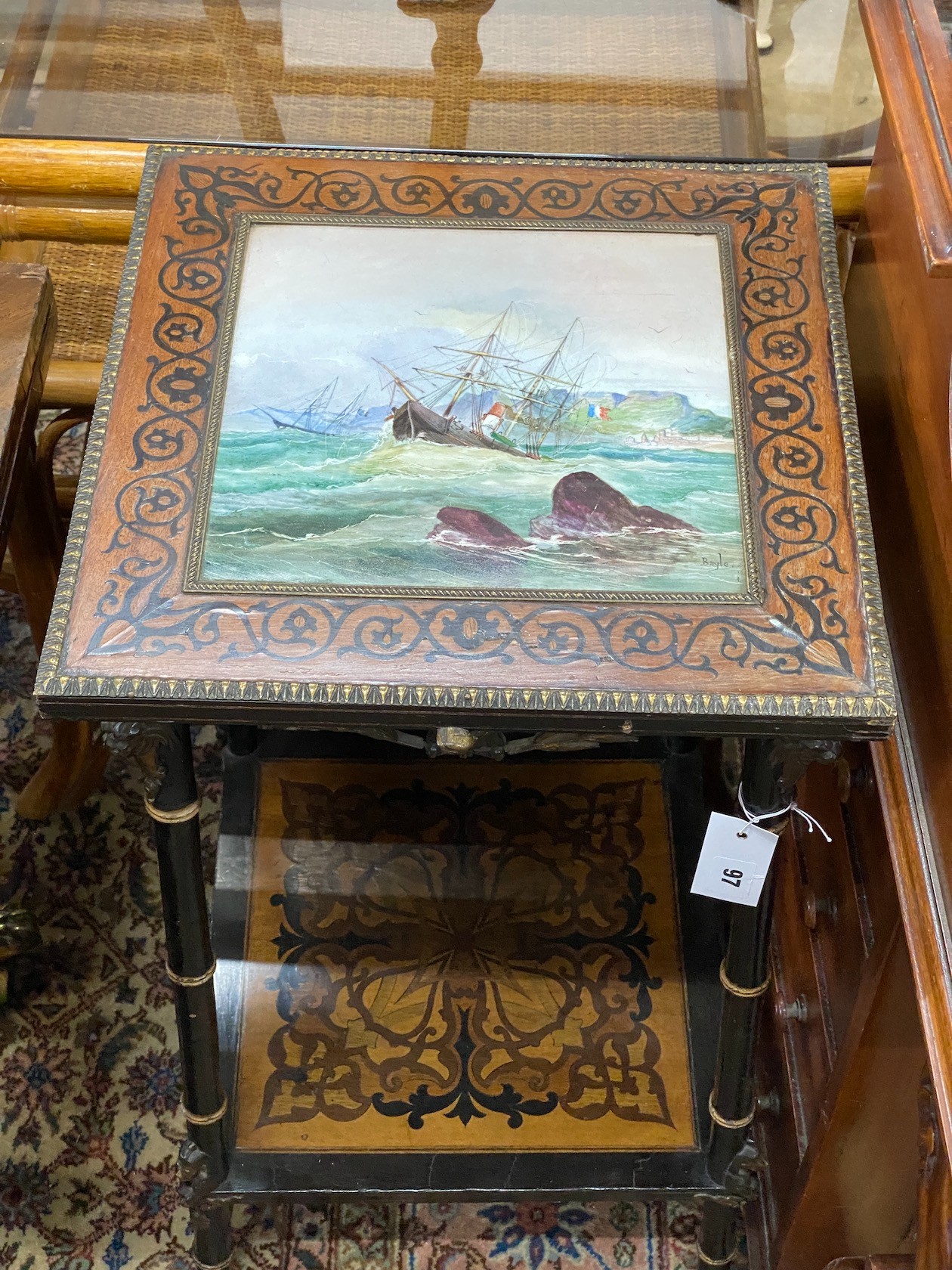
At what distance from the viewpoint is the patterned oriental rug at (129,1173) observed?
5.11 feet

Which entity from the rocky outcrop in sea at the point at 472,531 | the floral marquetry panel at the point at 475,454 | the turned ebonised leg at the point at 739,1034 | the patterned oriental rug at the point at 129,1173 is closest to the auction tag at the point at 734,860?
the turned ebonised leg at the point at 739,1034

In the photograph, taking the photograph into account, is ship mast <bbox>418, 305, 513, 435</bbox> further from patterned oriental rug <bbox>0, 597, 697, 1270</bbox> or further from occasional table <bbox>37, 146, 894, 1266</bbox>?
patterned oriental rug <bbox>0, 597, 697, 1270</bbox>

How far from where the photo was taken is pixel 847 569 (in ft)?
3.26

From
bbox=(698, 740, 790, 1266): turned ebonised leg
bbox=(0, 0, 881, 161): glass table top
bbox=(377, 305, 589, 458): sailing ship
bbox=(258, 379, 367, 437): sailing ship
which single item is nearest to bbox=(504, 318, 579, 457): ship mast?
bbox=(377, 305, 589, 458): sailing ship

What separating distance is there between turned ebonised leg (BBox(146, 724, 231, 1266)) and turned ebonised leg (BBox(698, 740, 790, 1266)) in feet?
1.50

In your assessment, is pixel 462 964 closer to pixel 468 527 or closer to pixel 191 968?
pixel 191 968

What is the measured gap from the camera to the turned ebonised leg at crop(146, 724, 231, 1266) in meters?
1.09

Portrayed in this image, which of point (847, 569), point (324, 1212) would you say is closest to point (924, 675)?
point (847, 569)

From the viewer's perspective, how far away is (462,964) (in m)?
1.49

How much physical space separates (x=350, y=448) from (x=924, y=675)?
1.64ft

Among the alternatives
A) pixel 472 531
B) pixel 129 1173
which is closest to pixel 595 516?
pixel 472 531

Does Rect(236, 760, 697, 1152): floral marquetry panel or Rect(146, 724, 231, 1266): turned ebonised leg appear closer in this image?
Rect(146, 724, 231, 1266): turned ebonised leg

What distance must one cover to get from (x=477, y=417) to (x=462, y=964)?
684 mm

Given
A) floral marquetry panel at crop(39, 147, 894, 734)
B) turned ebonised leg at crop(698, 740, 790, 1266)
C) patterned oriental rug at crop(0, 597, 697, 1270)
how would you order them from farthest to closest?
patterned oriental rug at crop(0, 597, 697, 1270) → turned ebonised leg at crop(698, 740, 790, 1266) → floral marquetry panel at crop(39, 147, 894, 734)
